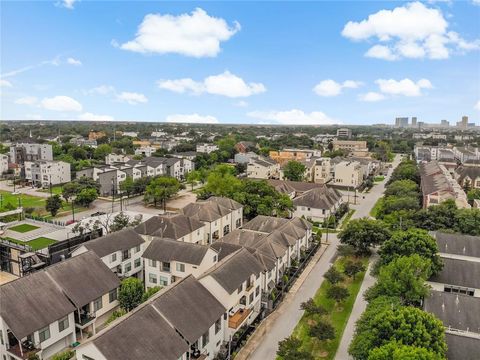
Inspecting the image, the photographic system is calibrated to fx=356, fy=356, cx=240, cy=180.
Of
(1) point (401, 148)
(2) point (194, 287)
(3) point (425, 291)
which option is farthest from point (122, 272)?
(1) point (401, 148)

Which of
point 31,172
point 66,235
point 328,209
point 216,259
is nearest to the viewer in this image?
point 216,259

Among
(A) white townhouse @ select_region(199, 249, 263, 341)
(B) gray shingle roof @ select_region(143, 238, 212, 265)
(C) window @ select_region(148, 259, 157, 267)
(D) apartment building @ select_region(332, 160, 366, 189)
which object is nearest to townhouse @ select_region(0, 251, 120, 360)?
(C) window @ select_region(148, 259, 157, 267)

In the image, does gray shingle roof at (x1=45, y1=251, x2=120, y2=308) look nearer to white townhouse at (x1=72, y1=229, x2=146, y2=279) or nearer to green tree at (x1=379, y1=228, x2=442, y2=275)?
white townhouse at (x1=72, y1=229, x2=146, y2=279)

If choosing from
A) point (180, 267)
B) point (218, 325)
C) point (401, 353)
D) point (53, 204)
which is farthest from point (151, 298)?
point (53, 204)

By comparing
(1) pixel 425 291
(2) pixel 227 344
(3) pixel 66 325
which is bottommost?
(2) pixel 227 344

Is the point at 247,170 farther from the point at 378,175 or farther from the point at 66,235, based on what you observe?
the point at 66,235

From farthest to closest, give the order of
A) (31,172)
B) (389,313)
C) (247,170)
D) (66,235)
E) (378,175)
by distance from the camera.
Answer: (378,175) < (247,170) < (31,172) < (66,235) < (389,313)

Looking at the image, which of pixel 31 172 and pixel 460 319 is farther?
pixel 31 172
